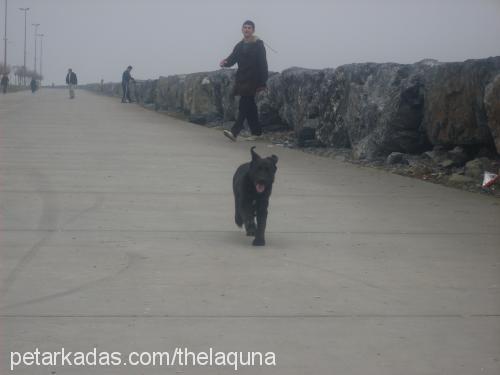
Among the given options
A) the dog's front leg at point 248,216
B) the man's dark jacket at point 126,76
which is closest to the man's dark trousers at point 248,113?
the dog's front leg at point 248,216

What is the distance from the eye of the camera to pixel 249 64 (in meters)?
16.5

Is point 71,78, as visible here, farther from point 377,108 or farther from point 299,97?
point 377,108

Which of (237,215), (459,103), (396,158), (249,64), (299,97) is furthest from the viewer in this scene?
(299,97)

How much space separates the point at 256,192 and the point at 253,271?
1365mm

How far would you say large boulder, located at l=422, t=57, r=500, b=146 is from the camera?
12023mm

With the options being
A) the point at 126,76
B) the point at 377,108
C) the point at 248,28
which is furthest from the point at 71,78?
the point at 377,108

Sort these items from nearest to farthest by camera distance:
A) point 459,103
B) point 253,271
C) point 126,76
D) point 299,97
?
1. point 253,271
2. point 459,103
3. point 299,97
4. point 126,76

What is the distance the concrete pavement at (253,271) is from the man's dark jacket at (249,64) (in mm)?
3812

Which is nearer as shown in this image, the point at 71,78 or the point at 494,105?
the point at 494,105

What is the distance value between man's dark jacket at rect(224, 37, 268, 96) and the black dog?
8130 mm

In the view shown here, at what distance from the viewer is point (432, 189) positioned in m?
11.8

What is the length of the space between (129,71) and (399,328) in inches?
1710

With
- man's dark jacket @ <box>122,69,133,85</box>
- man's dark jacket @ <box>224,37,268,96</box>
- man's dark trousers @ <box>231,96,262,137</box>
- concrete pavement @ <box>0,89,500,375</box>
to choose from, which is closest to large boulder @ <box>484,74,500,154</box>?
concrete pavement @ <box>0,89,500,375</box>

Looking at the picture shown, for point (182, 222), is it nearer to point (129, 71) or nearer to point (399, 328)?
point (399, 328)
